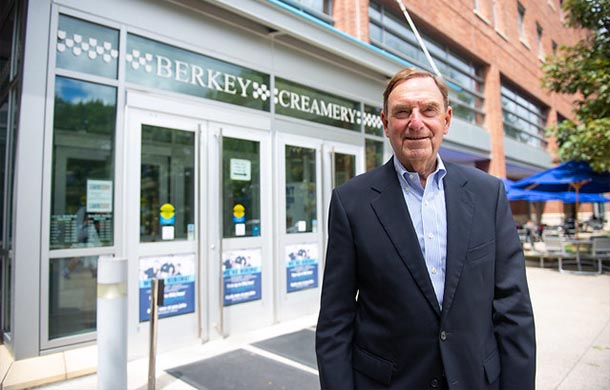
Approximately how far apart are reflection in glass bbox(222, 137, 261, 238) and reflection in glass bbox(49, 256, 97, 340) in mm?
1652

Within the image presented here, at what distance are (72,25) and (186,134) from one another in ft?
5.32

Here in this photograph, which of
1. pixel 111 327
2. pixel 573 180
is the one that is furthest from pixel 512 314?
pixel 573 180

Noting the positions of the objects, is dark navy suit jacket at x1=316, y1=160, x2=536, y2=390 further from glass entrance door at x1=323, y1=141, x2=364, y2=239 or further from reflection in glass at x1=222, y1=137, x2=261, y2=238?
glass entrance door at x1=323, y1=141, x2=364, y2=239

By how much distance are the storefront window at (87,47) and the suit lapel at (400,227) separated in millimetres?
3937

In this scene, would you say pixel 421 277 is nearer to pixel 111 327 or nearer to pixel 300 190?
pixel 111 327

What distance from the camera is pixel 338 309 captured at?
162 cm

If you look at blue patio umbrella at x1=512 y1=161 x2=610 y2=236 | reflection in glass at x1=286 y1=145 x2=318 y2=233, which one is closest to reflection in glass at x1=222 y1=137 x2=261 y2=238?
reflection in glass at x1=286 y1=145 x2=318 y2=233

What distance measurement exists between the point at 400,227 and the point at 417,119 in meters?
0.43

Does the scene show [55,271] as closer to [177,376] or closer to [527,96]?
[177,376]

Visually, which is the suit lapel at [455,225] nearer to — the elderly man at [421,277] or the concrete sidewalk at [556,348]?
the elderly man at [421,277]

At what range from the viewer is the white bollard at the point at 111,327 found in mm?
2633

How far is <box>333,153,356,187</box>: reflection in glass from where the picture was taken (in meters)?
6.71

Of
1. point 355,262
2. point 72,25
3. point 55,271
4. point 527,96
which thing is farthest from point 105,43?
point 527,96

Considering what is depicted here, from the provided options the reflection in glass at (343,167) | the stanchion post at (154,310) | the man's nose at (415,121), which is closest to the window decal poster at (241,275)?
the stanchion post at (154,310)
